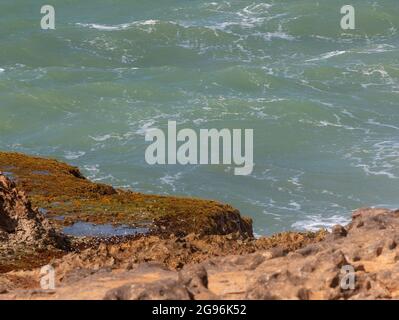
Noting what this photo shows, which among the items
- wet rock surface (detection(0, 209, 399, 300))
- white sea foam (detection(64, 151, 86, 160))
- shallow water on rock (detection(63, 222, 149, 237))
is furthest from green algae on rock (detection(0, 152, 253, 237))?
white sea foam (detection(64, 151, 86, 160))

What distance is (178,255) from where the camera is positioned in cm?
2697

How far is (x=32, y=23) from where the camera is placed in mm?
92188

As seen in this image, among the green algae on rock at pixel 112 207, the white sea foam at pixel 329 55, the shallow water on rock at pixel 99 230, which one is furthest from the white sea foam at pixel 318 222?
the white sea foam at pixel 329 55

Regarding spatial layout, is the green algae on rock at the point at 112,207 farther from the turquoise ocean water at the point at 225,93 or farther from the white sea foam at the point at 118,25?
the white sea foam at the point at 118,25

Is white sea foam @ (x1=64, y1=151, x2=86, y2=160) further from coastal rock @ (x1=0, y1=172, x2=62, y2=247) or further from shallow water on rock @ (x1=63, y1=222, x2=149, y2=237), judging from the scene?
coastal rock @ (x1=0, y1=172, x2=62, y2=247)

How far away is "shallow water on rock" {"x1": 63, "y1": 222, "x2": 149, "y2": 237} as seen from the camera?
121 feet

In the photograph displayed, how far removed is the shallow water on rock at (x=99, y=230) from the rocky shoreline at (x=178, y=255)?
13.5 inches

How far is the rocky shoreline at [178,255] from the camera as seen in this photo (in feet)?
66.1

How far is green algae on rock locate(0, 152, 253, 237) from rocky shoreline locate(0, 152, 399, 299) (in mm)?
51

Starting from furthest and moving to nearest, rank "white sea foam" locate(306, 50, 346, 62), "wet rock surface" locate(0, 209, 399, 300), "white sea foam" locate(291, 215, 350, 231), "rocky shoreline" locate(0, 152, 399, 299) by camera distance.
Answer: "white sea foam" locate(306, 50, 346, 62) → "white sea foam" locate(291, 215, 350, 231) → "rocky shoreline" locate(0, 152, 399, 299) → "wet rock surface" locate(0, 209, 399, 300)

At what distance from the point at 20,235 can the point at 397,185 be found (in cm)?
2924

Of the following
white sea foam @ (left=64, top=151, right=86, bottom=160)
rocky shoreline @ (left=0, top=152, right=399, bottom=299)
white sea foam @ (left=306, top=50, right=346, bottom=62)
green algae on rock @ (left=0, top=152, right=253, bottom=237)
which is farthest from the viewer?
white sea foam @ (left=306, top=50, right=346, bottom=62)

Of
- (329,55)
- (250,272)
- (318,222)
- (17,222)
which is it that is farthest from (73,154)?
(250,272)
